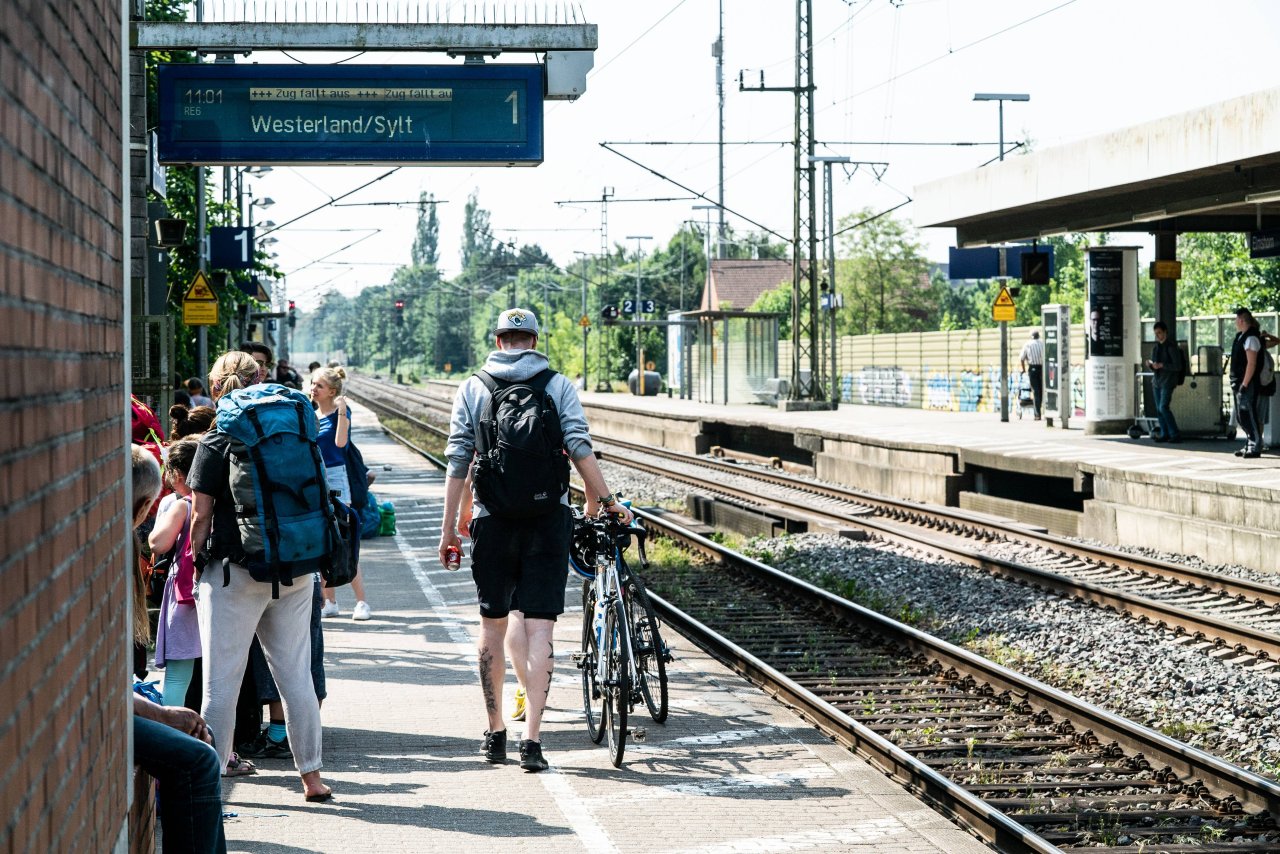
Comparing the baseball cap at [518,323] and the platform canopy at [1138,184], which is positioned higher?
the platform canopy at [1138,184]

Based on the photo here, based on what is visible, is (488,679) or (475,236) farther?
(475,236)

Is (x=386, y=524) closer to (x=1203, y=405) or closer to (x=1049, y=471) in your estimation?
(x=1049, y=471)

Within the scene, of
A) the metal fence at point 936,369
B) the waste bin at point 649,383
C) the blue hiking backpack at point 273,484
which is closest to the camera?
the blue hiking backpack at point 273,484

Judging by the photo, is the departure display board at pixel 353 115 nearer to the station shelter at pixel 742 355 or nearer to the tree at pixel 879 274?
the station shelter at pixel 742 355

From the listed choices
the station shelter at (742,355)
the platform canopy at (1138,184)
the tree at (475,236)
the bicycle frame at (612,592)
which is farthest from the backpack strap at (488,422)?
the tree at (475,236)

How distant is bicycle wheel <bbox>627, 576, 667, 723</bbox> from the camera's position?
708 cm

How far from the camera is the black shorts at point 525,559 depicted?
6.52m

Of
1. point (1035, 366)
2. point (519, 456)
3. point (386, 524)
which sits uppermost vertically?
point (1035, 366)

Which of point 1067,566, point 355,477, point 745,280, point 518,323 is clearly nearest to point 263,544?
point 518,323

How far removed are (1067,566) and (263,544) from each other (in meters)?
10.0

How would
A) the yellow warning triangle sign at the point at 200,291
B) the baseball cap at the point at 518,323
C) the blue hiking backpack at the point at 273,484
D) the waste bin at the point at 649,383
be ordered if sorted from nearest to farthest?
the blue hiking backpack at the point at 273,484 → the baseball cap at the point at 518,323 → the yellow warning triangle sign at the point at 200,291 → the waste bin at the point at 649,383

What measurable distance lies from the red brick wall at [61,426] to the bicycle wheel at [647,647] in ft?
11.4

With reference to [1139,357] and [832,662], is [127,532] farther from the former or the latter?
[1139,357]

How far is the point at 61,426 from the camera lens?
2691mm
